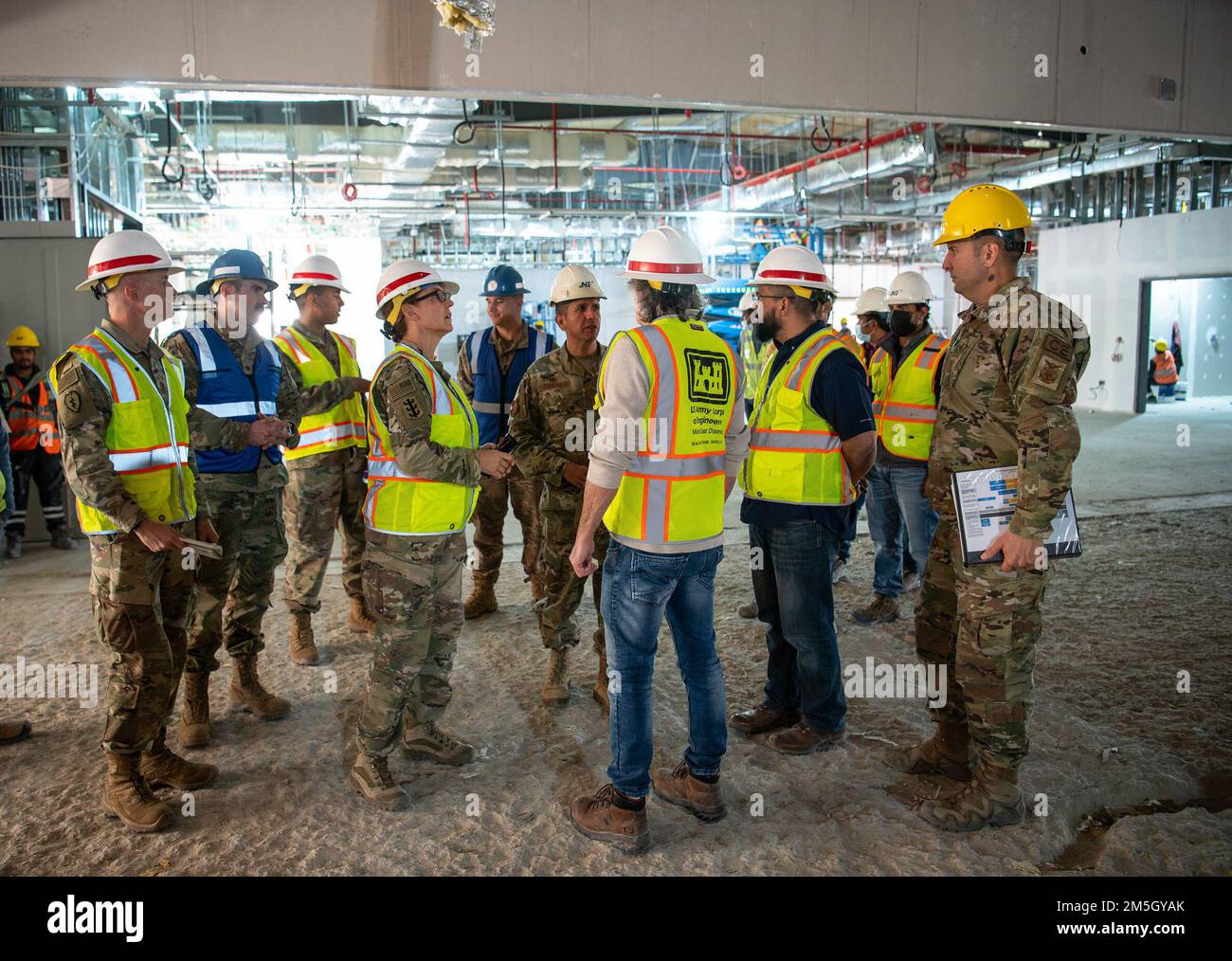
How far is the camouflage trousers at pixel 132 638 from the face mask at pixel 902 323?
14.2ft

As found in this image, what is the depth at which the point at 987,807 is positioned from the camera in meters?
3.08

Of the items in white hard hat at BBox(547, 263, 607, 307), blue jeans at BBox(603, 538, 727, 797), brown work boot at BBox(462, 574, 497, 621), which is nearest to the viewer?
blue jeans at BBox(603, 538, 727, 797)

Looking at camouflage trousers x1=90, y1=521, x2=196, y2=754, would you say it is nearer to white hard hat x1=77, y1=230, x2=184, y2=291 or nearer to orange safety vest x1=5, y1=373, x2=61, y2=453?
white hard hat x1=77, y1=230, x2=184, y2=291

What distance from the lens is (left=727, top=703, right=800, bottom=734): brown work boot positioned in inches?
153

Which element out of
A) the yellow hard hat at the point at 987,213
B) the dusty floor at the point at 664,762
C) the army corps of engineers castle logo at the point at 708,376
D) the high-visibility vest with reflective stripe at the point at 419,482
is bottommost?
the dusty floor at the point at 664,762

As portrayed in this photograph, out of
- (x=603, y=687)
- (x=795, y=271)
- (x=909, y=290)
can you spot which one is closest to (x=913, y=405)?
(x=909, y=290)

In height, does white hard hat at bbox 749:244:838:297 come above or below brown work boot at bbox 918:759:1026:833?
above

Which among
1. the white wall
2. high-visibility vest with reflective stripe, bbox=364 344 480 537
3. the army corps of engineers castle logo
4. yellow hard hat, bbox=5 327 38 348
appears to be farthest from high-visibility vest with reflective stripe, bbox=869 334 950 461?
the white wall

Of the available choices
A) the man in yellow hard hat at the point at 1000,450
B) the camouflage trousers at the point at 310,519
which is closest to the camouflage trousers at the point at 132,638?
the camouflage trousers at the point at 310,519

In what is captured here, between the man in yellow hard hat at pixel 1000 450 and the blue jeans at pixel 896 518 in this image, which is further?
the blue jeans at pixel 896 518

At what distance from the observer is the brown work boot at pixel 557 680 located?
4211 mm

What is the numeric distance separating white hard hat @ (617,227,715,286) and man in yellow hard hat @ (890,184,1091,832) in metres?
0.86

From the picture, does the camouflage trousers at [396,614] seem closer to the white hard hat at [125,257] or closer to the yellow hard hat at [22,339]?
the white hard hat at [125,257]
